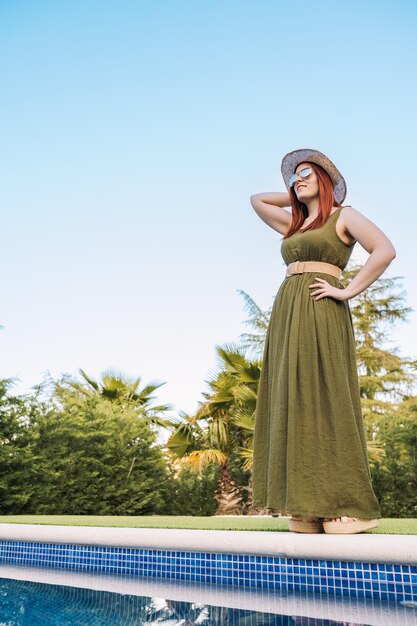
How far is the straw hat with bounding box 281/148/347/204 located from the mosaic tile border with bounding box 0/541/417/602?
75.3 inches

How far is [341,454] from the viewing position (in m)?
2.69

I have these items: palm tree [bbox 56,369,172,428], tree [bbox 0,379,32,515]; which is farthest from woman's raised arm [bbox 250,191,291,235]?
palm tree [bbox 56,369,172,428]

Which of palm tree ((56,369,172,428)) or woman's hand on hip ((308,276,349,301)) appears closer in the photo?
woman's hand on hip ((308,276,349,301))

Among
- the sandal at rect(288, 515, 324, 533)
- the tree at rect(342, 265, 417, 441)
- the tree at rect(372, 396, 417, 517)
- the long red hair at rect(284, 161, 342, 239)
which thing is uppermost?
the tree at rect(342, 265, 417, 441)

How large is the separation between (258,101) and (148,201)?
3173 millimetres

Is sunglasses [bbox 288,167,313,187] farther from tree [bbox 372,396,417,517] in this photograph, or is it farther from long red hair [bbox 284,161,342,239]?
tree [bbox 372,396,417,517]

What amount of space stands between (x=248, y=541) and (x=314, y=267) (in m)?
1.42

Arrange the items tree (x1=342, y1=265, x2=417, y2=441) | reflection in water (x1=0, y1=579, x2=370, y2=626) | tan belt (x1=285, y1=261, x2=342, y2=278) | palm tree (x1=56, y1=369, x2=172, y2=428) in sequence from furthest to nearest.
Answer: tree (x1=342, y1=265, x2=417, y2=441)
palm tree (x1=56, y1=369, x2=172, y2=428)
tan belt (x1=285, y1=261, x2=342, y2=278)
reflection in water (x1=0, y1=579, x2=370, y2=626)

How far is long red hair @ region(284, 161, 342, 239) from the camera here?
10.2 feet

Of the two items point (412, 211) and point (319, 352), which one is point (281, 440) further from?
point (412, 211)

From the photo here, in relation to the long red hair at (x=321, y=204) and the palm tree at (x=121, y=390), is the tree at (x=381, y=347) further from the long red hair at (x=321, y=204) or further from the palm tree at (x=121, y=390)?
the long red hair at (x=321, y=204)

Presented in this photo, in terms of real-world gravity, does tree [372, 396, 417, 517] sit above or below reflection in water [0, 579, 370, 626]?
above

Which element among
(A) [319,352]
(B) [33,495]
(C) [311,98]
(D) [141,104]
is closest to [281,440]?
(A) [319,352]

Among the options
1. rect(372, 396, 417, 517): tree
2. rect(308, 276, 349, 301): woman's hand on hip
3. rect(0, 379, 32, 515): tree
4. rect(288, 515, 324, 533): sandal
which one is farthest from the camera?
rect(372, 396, 417, 517): tree
